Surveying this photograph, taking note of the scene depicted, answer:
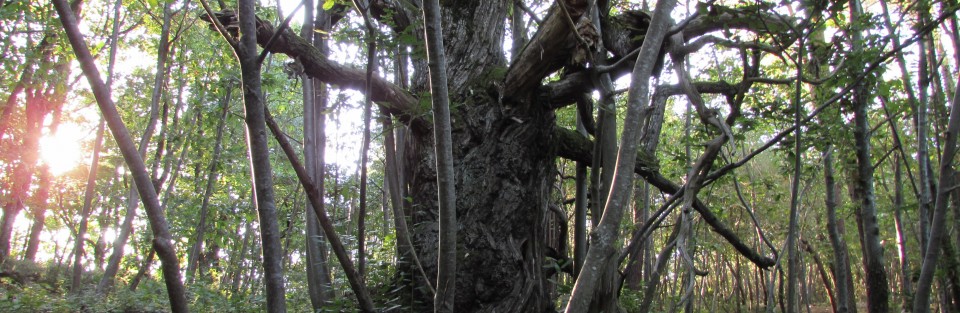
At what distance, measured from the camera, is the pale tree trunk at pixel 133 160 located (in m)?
2.12

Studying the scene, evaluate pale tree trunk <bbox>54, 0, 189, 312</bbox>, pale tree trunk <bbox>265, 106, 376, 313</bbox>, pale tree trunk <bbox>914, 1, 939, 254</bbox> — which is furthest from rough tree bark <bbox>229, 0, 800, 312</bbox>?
pale tree trunk <bbox>914, 1, 939, 254</bbox>

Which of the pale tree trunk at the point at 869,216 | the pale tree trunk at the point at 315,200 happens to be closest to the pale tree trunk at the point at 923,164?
the pale tree trunk at the point at 869,216

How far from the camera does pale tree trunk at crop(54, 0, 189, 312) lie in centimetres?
212

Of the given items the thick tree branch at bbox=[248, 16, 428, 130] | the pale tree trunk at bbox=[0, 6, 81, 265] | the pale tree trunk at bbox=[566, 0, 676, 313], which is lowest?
the pale tree trunk at bbox=[566, 0, 676, 313]

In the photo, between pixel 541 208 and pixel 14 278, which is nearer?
pixel 541 208

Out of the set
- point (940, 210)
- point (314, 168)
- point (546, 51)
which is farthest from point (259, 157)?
point (940, 210)

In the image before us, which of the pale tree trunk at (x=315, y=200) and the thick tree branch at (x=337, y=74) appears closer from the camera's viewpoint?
the pale tree trunk at (x=315, y=200)

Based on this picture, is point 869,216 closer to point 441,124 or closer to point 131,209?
point 441,124

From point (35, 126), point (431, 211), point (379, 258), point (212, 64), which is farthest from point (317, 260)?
point (35, 126)

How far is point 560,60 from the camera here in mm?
3799

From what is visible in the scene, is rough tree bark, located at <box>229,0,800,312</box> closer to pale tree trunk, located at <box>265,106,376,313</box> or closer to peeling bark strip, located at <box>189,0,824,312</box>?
peeling bark strip, located at <box>189,0,824,312</box>

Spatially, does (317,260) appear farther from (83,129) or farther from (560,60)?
(83,129)

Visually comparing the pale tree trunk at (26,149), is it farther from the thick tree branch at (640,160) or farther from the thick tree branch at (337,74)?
the thick tree branch at (640,160)

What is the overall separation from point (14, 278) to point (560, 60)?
37.4ft
